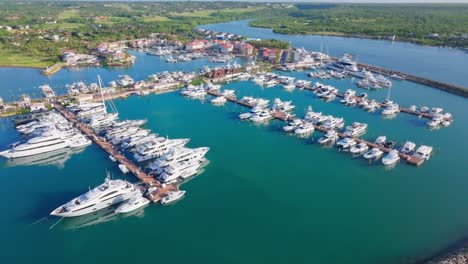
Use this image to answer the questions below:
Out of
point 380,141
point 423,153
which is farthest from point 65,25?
point 423,153

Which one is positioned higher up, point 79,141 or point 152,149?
point 152,149

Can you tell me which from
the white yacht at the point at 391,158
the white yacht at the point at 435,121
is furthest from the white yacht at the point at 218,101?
the white yacht at the point at 435,121

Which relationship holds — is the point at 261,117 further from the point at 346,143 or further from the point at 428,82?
the point at 428,82

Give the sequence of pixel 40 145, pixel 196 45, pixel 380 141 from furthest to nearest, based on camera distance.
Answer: pixel 196 45 → pixel 380 141 → pixel 40 145

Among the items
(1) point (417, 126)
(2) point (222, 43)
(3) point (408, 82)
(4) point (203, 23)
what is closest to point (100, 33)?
(2) point (222, 43)

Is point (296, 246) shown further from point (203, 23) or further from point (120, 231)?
point (203, 23)

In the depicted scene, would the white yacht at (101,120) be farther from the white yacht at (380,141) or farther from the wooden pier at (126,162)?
the white yacht at (380,141)
